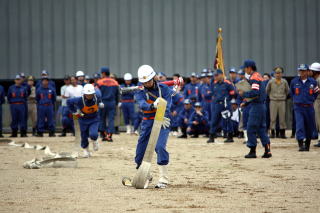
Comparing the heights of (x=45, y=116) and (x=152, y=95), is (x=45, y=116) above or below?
below

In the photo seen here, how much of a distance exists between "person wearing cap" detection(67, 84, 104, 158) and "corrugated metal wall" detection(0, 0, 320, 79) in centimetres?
1226

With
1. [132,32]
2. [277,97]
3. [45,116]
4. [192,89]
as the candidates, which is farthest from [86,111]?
[132,32]

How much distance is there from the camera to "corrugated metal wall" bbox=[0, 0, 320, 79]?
1112 inches

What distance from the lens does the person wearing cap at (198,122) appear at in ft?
76.1

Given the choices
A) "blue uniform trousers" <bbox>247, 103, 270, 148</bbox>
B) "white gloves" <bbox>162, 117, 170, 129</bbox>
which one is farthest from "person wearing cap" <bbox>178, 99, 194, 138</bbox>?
"white gloves" <bbox>162, 117, 170, 129</bbox>

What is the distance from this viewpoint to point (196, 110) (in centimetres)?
2322

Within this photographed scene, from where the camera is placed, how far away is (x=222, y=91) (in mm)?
19875

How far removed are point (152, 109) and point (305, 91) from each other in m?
6.89

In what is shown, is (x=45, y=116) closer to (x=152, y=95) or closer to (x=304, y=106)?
(x=304, y=106)

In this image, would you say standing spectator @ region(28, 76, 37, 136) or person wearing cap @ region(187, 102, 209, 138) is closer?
person wearing cap @ region(187, 102, 209, 138)

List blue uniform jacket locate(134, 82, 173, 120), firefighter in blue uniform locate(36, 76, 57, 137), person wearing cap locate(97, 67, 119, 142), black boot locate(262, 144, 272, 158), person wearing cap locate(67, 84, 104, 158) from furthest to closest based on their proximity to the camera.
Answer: firefighter in blue uniform locate(36, 76, 57, 137)
person wearing cap locate(97, 67, 119, 142)
person wearing cap locate(67, 84, 104, 158)
black boot locate(262, 144, 272, 158)
blue uniform jacket locate(134, 82, 173, 120)

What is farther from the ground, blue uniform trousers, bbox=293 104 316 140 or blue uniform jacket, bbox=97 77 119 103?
blue uniform jacket, bbox=97 77 119 103

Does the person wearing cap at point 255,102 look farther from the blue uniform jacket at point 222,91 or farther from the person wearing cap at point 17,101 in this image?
the person wearing cap at point 17,101

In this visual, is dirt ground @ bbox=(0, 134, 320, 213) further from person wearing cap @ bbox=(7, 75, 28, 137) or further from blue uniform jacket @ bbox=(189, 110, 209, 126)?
person wearing cap @ bbox=(7, 75, 28, 137)
